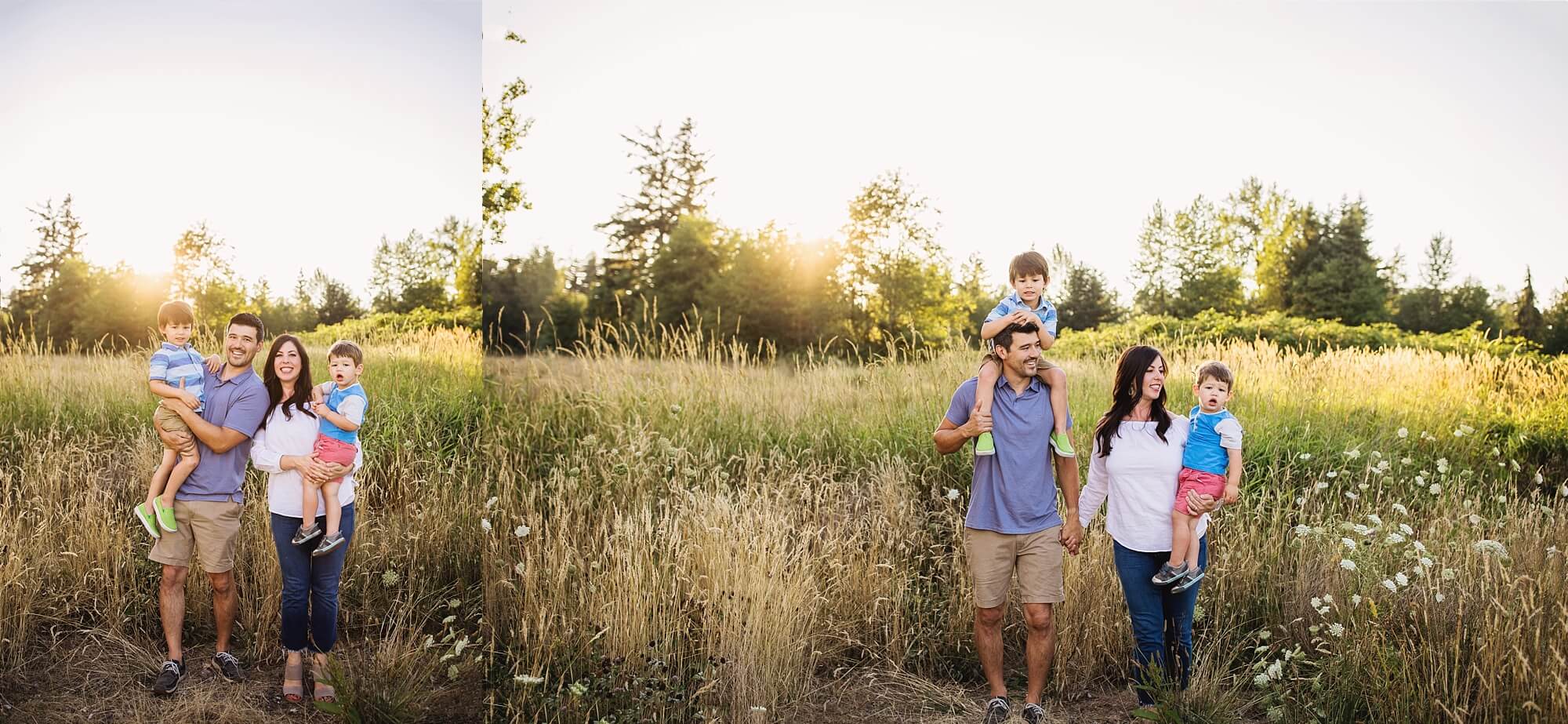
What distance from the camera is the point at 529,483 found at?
5684 millimetres

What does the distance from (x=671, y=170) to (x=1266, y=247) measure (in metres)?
10.0

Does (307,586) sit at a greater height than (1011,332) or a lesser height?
lesser

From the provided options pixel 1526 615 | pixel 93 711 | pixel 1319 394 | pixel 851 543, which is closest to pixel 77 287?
pixel 93 711

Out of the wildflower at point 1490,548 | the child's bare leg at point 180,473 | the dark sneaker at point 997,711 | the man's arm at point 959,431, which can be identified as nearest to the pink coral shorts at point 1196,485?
the man's arm at point 959,431

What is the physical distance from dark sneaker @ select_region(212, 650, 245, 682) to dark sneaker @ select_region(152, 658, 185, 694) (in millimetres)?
147

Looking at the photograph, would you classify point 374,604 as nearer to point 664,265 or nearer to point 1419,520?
point 1419,520

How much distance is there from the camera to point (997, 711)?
3727 mm

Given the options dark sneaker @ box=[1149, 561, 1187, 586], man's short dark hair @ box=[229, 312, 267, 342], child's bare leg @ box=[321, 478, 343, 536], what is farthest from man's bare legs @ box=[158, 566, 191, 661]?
dark sneaker @ box=[1149, 561, 1187, 586]

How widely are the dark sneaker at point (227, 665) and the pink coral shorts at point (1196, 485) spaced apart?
4063mm

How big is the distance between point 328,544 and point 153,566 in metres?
1.35

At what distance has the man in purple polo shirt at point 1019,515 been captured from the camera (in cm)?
363

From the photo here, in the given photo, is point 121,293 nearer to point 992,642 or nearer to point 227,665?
point 227,665

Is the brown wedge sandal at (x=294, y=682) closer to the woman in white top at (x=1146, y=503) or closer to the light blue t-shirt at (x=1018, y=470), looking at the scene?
the light blue t-shirt at (x=1018, y=470)

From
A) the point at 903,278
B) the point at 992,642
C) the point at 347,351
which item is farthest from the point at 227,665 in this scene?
the point at 903,278
